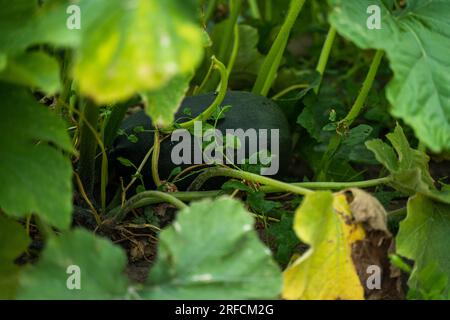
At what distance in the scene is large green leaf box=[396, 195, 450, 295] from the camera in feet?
4.20

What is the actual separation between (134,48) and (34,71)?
0.18 m

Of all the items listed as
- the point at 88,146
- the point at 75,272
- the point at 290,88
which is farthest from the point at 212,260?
the point at 290,88

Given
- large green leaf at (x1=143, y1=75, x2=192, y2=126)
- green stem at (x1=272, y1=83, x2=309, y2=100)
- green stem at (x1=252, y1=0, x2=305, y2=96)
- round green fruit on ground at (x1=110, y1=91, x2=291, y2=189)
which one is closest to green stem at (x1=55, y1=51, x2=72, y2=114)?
round green fruit on ground at (x1=110, y1=91, x2=291, y2=189)

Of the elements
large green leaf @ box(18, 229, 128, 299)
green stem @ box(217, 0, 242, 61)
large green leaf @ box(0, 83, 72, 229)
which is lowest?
large green leaf @ box(18, 229, 128, 299)

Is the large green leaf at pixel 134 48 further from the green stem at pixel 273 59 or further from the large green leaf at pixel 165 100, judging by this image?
the green stem at pixel 273 59

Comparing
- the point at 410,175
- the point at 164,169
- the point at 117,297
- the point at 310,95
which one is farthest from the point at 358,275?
the point at 310,95

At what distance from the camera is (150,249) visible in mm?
1539

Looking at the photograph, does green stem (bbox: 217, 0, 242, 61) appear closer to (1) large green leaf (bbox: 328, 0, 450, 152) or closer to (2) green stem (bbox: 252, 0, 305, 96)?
(2) green stem (bbox: 252, 0, 305, 96)

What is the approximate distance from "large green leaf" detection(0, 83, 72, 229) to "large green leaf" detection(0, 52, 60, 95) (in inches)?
3.1

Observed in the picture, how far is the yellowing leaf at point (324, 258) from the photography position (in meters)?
1.14

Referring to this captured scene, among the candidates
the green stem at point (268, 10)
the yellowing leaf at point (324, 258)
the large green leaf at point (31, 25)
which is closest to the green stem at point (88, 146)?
the large green leaf at point (31, 25)

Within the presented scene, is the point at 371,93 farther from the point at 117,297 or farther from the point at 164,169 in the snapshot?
the point at 117,297

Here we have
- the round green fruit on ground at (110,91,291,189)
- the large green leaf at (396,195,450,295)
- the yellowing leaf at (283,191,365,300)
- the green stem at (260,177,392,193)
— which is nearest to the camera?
the yellowing leaf at (283,191,365,300)
